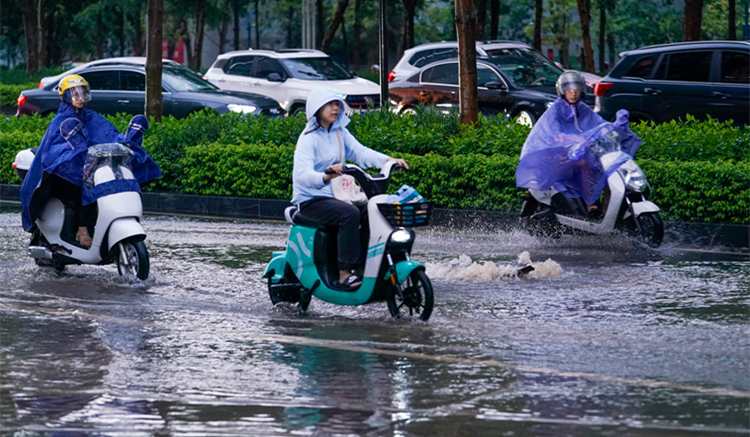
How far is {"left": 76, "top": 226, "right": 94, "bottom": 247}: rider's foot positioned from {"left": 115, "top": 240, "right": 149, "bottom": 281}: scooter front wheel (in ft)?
1.18

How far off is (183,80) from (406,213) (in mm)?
15021

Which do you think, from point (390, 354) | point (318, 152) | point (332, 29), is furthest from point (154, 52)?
point (332, 29)

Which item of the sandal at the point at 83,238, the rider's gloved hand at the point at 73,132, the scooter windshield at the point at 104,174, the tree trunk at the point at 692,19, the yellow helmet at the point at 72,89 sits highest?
the tree trunk at the point at 692,19

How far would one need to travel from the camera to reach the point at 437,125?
1396 cm

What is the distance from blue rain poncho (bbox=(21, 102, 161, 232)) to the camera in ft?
30.5

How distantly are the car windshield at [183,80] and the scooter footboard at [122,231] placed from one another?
12.2m

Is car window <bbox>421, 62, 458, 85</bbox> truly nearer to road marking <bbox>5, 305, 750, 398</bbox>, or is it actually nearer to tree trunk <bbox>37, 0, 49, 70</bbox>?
road marking <bbox>5, 305, 750, 398</bbox>

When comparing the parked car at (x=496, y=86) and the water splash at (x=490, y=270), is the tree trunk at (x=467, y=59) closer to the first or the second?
the water splash at (x=490, y=270)

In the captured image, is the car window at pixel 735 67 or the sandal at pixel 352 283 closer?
the sandal at pixel 352 283

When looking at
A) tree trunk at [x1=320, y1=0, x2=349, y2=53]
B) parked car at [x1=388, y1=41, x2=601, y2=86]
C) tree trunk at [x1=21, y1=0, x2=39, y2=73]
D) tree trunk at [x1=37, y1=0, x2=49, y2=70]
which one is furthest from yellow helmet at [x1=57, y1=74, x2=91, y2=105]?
tree trunk at [x1=37, y1=0, x2=49, y2=70]

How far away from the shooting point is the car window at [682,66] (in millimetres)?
16797

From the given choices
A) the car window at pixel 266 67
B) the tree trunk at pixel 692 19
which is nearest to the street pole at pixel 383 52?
the car window at pixel 266 67

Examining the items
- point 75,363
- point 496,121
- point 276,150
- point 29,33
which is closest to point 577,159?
point 496,121

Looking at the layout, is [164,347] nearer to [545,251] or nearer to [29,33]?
[545,251]
